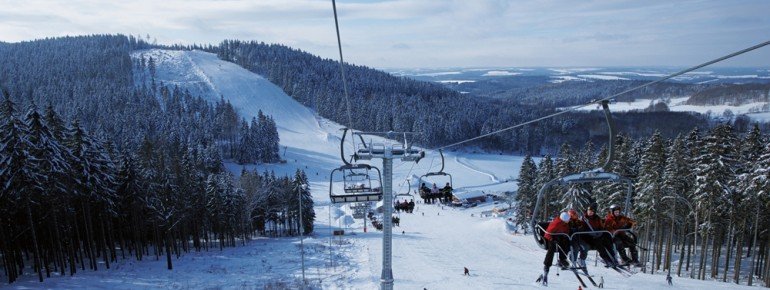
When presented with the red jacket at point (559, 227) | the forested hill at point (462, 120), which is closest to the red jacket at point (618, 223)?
the red jacket at point (559, 227)

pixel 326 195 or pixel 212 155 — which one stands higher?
pixel 212 155

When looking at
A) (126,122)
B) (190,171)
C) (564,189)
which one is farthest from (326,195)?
(126,122)

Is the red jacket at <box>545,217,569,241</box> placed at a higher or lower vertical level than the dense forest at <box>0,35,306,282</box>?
higher

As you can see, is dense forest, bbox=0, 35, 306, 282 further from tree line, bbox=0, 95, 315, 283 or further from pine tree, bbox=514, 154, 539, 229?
pine tree, bbox=514, 154, 539, 229

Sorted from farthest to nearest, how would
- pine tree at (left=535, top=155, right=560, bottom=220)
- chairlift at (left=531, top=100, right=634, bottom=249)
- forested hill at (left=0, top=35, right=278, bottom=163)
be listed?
forested hill at (left=0, top=35, right=278, bottom=163) < pine tree at (left=535, top=155, right=560, bottom=220) < chairlift at (left=531, top=100, right=634, bottom=249)

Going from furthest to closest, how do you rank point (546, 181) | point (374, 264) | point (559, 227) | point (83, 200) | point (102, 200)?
1. point (546, 181)
2. point (374, 264)
3. point (102, 200)
4. point (83, 200)
5. point (559, 227)

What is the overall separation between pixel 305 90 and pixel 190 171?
147 meters

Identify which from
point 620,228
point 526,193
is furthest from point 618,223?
point 526,193

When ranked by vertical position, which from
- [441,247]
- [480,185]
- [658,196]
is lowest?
[480,185]

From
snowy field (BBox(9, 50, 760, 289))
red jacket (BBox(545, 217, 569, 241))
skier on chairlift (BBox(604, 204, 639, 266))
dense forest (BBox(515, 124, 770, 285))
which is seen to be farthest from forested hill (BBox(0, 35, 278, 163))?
skier on chairlift (BBox(604, 204, 639, 266))

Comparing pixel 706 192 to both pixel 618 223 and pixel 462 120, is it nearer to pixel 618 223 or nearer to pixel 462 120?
pixel 618 223

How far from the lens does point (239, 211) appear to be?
51.2 m

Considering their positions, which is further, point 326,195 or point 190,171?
point 326,195

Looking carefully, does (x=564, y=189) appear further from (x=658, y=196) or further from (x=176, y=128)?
(x=176, y=128)
